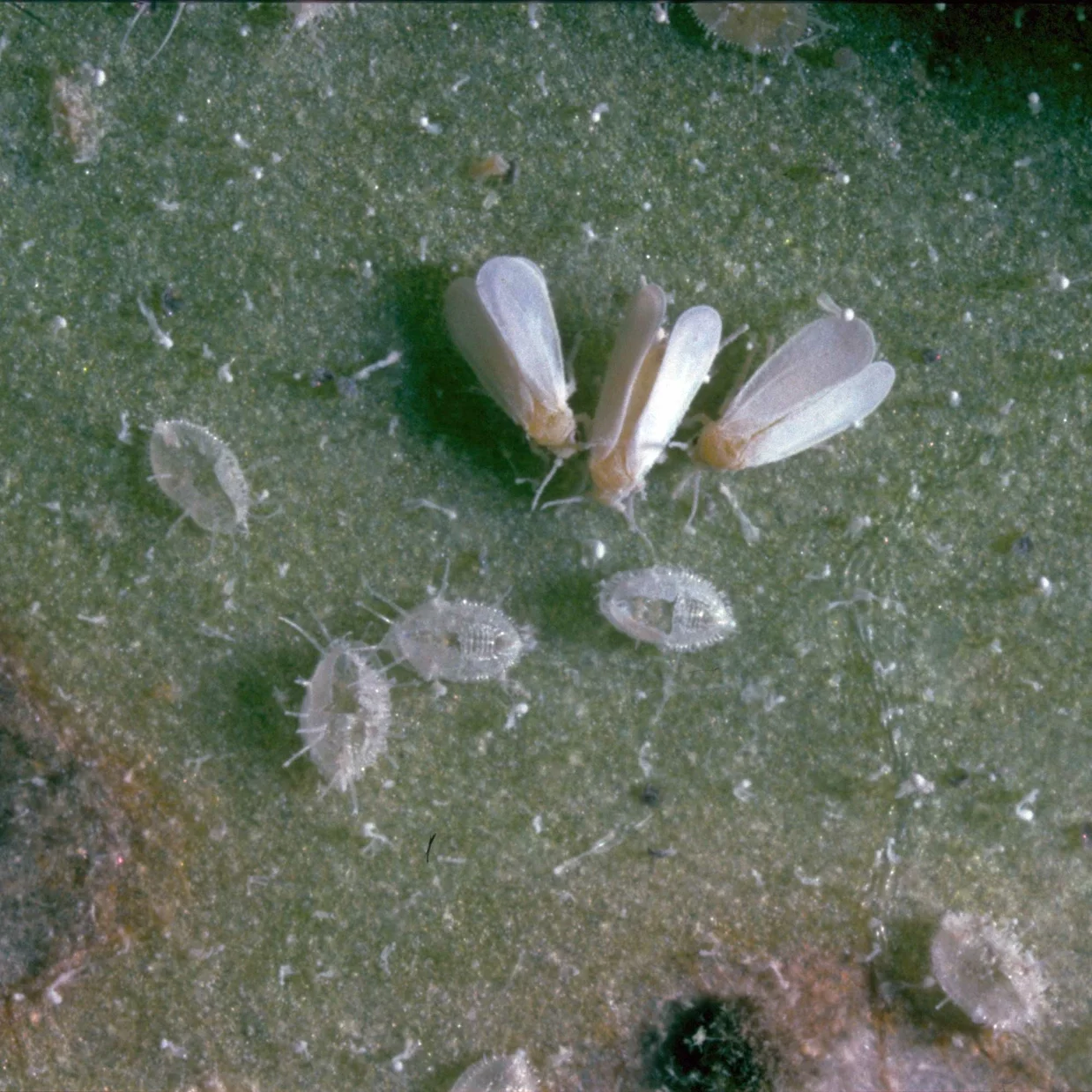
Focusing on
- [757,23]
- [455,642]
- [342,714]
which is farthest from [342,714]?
[757,23]

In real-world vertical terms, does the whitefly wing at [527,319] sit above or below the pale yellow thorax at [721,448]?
above

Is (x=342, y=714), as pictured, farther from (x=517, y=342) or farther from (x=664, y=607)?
(x=517, y=342)

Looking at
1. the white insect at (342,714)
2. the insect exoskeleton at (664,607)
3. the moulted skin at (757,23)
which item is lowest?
the white insect at (342,714)

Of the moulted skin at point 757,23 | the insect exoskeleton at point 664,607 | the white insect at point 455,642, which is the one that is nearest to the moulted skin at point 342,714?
the white insect at point 455,642

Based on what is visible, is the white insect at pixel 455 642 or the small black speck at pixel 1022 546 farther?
the small black speck at pixel 1022 546

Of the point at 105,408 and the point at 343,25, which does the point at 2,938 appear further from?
the point at 343,25

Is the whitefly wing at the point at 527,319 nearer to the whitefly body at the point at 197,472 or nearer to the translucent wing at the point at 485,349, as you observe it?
the translucent wing at the point at 485,349
